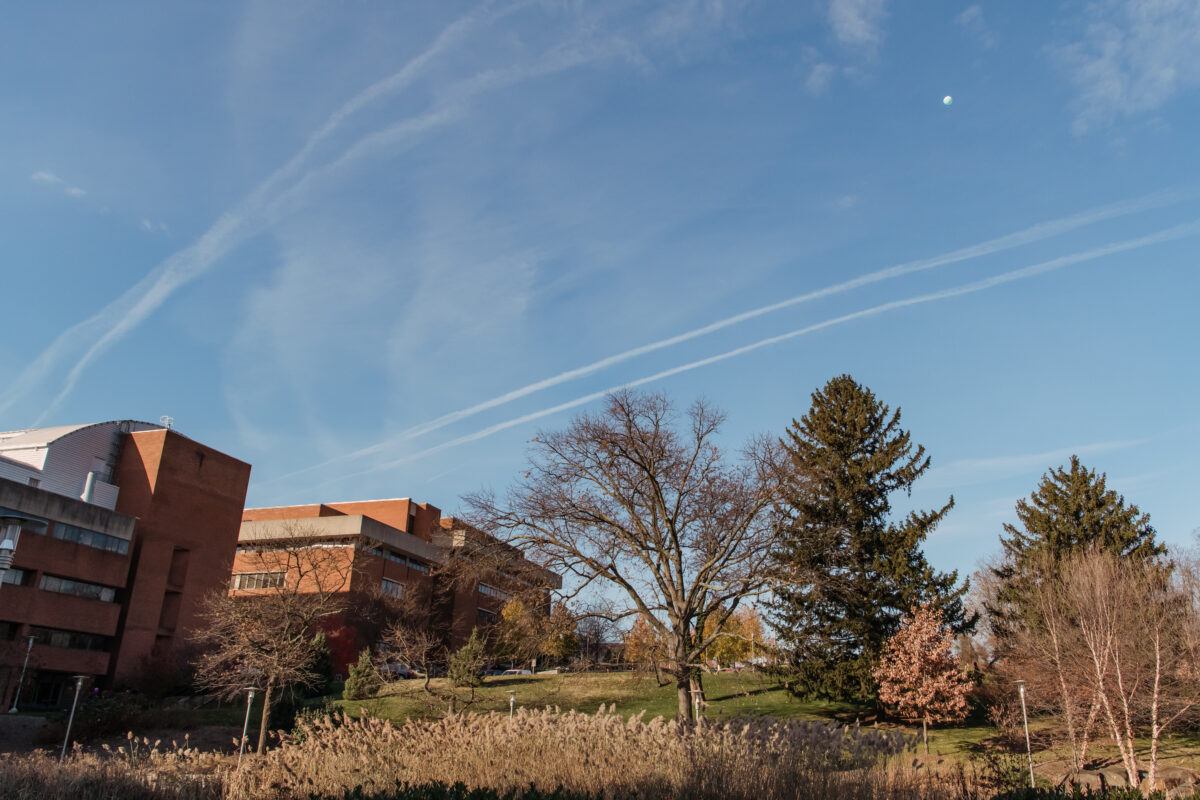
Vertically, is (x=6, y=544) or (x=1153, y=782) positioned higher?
(x=6, y=544)

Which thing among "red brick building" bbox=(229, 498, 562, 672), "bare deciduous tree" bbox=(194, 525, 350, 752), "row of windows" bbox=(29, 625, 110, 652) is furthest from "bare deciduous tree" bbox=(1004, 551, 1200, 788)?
"row of windows" bbox=(29, 625, 110, 652)

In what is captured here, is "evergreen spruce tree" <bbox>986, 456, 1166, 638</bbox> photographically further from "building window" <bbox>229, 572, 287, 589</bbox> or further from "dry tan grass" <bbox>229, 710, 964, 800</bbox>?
"building window" <bbox>229, 572, 287, 589</bbox>

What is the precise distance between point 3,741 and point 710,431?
30223 millimetres

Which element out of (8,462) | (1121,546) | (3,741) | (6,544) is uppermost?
(8,462)

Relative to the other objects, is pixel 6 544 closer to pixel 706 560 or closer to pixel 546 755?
pixel 546 755

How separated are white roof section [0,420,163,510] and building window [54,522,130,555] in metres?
4.80

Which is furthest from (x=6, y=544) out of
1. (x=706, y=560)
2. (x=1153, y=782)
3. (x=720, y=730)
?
(x=1153, y=782)

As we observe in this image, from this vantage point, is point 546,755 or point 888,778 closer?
point 888,778

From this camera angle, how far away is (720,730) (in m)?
10.7

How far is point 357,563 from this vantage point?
181 feet

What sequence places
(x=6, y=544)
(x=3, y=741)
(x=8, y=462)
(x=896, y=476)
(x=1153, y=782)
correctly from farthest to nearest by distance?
(x=8, y=462) < (x=896, y=476) < (x=3, y=741) < (x=1153, y=782) < (x=6, y=544)

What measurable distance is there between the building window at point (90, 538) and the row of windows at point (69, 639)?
4.69 m

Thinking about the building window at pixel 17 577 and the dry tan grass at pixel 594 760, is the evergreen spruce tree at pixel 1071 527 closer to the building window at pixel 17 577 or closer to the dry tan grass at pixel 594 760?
the dry tan grass at pixel 594 760

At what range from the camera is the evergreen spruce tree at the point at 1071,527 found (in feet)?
114
